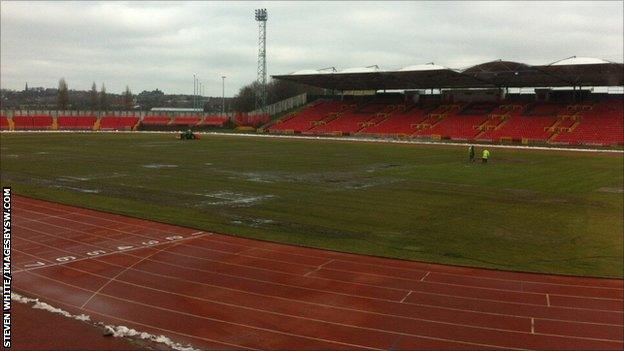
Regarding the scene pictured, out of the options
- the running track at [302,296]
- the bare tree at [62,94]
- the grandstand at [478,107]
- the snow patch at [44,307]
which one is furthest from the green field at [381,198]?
the bare tree at [62,94]

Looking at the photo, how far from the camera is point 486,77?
68.0m

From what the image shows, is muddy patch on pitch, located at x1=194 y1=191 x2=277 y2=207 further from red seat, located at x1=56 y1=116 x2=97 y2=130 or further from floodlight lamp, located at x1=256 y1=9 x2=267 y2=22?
red seat, located at x1=56 y1=116 x2=97 y2=130

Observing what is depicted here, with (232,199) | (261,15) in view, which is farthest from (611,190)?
(261,15)

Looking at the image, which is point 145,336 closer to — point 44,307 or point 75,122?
point 44,307

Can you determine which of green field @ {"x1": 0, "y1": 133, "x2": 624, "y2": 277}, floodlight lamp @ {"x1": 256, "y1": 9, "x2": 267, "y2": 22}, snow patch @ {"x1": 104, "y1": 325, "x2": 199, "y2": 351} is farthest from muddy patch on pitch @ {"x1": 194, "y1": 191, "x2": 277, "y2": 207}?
floodlight lamp @ {"x1": 256, "y1": 9, "x2": 267, "y2": 22}

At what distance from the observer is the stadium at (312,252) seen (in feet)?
34.5

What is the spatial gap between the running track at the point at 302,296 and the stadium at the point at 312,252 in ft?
0.18

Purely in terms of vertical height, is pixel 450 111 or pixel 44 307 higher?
pixel 450 111

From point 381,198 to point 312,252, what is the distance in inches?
395

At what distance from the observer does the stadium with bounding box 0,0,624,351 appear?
34.5ft

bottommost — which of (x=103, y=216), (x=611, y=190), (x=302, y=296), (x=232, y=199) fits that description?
(x=302, y=296)

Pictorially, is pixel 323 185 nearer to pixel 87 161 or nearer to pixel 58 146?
pixel 87 161

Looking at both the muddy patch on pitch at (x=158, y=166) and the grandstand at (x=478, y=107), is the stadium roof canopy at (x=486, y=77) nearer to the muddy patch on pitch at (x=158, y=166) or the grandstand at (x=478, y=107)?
the grandstand at (x=478, y=107)

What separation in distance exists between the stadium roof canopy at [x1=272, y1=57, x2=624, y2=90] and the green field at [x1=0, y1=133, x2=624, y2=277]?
16.2m
